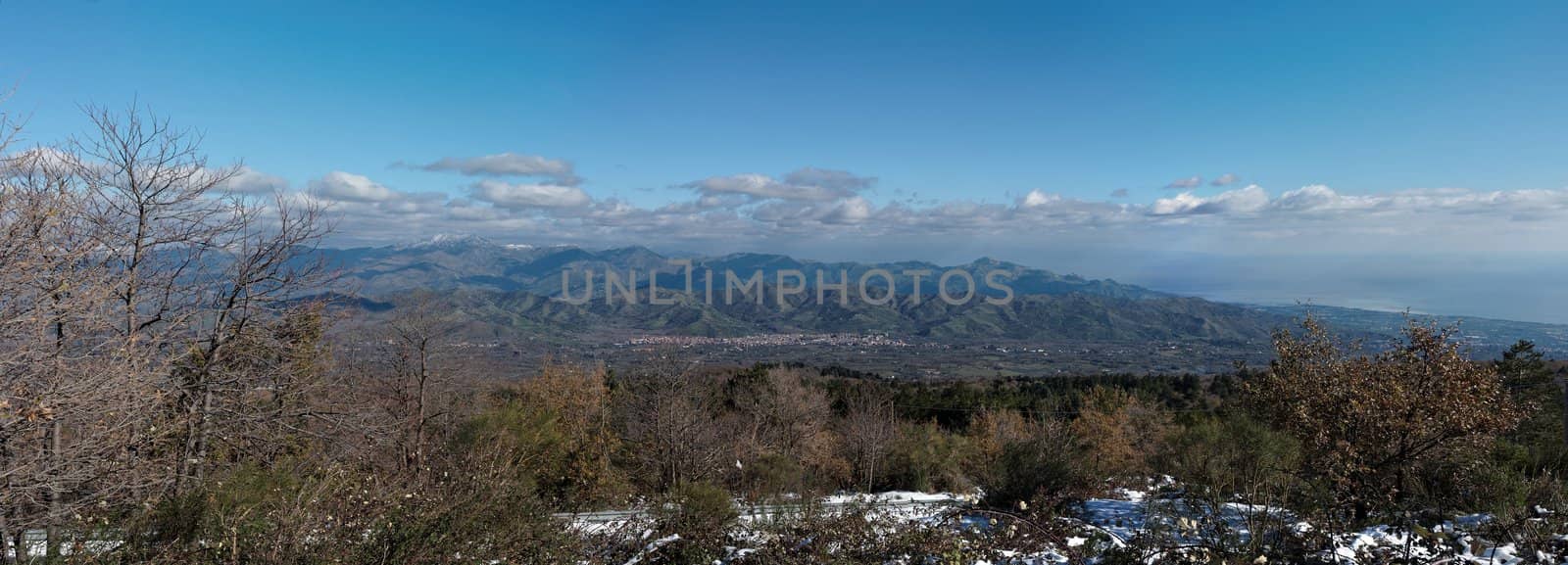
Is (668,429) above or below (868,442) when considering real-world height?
above

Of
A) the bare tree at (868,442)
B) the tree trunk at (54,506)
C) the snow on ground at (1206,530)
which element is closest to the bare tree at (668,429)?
the bare tree at (868,442)

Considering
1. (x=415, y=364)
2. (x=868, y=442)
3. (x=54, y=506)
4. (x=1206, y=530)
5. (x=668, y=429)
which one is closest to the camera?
(x=54, y=506)

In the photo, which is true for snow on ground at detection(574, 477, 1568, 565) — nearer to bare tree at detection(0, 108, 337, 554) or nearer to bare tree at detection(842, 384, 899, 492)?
bare tree at detection(0, 108, 337, 554)

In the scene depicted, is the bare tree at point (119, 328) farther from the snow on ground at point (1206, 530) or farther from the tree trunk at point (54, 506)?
the snow on ground at point (1206, 530)

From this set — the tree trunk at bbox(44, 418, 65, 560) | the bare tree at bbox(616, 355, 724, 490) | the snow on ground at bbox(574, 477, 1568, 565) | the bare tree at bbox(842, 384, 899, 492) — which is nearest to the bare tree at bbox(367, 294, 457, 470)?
the bare tree at bbox(616, 355, 724, 490)

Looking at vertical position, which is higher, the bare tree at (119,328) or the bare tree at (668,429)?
the bare tree at (119,328)

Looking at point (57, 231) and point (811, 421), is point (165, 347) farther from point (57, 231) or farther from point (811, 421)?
point (811, 421)

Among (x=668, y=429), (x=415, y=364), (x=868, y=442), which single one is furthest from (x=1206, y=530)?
(x=415, y=364)

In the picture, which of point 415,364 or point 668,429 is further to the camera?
point 668,429

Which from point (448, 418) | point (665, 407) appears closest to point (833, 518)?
point (665, 407)

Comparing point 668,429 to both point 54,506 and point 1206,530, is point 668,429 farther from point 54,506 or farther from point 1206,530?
point 1206,530

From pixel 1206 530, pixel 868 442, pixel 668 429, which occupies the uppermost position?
pixel 1206 530
